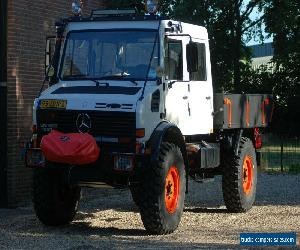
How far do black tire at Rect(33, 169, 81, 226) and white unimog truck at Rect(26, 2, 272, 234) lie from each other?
1cm

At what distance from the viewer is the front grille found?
10906 mm

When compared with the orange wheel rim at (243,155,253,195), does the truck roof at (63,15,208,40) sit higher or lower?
higher

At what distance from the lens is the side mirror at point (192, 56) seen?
11.5 metres

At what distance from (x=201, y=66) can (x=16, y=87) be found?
3898mm

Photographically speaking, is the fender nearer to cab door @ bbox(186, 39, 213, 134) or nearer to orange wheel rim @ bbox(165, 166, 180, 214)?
orange wheel rim @ bbox(165, 166, 180, 214)

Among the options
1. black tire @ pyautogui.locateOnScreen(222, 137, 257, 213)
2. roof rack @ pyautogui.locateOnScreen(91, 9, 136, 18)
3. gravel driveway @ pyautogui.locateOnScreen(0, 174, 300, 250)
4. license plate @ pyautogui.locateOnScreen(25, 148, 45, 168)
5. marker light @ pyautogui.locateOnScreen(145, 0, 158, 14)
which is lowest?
gravel driveway @ pyautogui.locateOnScreen(0, 174, 300, 250)

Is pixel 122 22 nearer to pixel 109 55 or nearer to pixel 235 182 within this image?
pixel 109 55

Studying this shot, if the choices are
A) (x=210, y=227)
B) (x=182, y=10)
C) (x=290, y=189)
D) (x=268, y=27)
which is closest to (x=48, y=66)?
(x=210, y=227)

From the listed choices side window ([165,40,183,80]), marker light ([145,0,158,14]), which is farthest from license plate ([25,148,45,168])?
marker light ([145,0,158,14])

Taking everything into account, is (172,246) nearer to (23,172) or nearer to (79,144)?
(79,144)

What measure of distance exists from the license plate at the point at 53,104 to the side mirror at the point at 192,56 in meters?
1.91

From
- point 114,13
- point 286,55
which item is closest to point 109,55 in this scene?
point 114,13

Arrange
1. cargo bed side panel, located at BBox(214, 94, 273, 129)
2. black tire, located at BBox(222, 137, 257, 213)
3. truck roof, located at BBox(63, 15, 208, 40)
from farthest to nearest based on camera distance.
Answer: black tire, located at BBox(222, 137, 257, 213) → cargo bed side panel, located at BBox(214, 94, 273, 129) → truck roof, located at BBox(63, 15, 208, 40)

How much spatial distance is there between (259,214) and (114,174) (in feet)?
12.6
